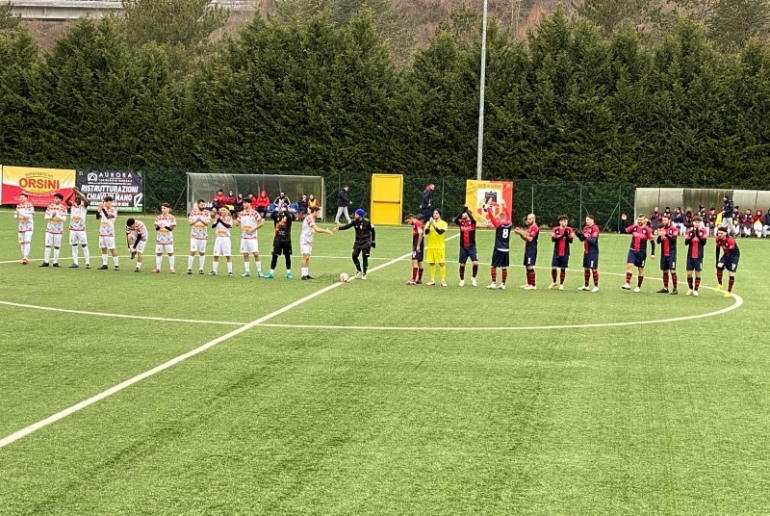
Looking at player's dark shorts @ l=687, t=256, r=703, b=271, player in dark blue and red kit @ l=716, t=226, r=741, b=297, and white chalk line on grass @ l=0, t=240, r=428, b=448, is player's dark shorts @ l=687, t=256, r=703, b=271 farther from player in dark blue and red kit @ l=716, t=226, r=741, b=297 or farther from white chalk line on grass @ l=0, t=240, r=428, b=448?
white chalk line on grass @ l=0, t=240, r=428, b=448

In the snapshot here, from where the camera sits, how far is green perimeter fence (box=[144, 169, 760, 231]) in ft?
188

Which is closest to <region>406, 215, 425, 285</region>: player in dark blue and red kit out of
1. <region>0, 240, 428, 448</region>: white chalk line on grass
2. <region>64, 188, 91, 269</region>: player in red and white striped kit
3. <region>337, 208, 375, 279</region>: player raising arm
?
<region>337, 208, 375, 279</region>: player raising arm

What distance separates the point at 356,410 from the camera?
39.4 feet

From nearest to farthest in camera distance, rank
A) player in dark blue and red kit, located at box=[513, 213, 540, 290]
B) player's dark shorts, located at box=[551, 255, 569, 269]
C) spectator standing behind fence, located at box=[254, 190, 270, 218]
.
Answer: player in dark blue and red kit, located at box=[513, 213, 540, 290]
player's dark shorts, located at box=[551, 255, 569, 269]
spectator standing behind fence, located at box=[254, 190, 270, 218]

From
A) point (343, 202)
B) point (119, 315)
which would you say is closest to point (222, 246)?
point (119, 315)

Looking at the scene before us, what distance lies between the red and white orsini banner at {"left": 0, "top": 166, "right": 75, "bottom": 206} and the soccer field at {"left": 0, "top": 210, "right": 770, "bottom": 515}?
37921 mm

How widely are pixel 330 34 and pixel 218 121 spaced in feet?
28.8

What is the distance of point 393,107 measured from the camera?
62.6m

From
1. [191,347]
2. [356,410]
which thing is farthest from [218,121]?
[356,410]

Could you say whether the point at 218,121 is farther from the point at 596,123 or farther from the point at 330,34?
the point at 596,123

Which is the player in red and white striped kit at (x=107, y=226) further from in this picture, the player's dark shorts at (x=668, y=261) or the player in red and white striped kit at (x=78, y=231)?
the player's dark shorts at (x=668, y=261)

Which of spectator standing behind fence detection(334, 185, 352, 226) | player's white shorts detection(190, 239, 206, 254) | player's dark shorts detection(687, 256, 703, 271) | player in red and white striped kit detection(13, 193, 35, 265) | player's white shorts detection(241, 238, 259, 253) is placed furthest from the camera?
spectator standing behind fence detection(334, 185, 352, 226)

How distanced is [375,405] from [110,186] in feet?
165

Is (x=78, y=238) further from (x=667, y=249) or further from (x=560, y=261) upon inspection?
(x=667, y=249)
